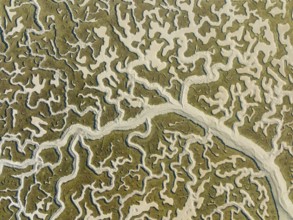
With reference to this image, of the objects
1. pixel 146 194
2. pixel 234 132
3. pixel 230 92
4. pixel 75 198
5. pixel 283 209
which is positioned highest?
pixel 230 92

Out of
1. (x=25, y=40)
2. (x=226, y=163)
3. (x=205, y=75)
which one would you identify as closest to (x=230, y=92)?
(x=205, y=75)

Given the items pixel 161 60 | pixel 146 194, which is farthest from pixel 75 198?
pixel 161 60

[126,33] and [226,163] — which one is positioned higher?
[126,33]

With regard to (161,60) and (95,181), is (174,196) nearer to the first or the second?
(95,181)

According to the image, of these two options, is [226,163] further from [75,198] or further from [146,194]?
[75,198]
